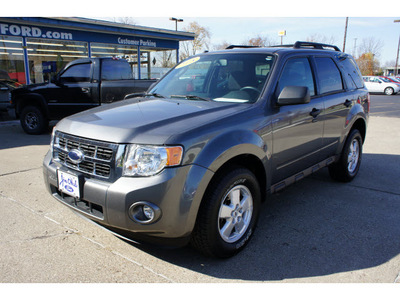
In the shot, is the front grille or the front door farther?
the front door

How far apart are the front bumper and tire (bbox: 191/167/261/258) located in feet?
0.45

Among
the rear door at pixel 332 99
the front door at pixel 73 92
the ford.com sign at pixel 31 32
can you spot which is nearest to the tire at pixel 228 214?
the rear door at pixel 332 99

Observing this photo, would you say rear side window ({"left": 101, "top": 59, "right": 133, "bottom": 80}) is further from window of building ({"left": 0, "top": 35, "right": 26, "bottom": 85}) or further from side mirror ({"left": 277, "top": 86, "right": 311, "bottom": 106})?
window of building ({"left": 0, "top": 35, "right": 26, "bottom": 85})

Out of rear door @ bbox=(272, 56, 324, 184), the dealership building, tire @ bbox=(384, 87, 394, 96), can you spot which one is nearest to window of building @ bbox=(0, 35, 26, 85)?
the dealership building

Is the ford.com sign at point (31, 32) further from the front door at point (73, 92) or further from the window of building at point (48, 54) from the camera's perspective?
the front door at point (73, 92)

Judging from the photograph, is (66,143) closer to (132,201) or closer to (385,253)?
(132,201)

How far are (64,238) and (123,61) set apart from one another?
699 cm

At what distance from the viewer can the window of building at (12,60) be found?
13413mm

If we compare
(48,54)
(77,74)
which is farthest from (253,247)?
(48,54)

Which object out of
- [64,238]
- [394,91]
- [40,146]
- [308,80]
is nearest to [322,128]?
[308,80]

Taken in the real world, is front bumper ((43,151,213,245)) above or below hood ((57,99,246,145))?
below

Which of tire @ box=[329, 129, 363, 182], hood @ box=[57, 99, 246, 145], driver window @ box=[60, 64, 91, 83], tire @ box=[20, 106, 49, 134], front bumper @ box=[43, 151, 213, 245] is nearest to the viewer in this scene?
front bumper @ box=[43, 151, 213, 245]

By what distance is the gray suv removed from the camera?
2.41 metres

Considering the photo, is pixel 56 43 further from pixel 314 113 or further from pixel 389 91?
pixel 389 91
